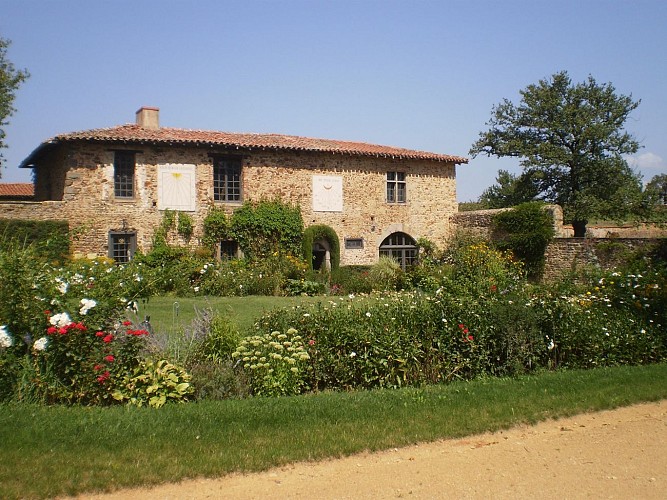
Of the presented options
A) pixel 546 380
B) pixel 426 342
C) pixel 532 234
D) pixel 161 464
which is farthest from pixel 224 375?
pixel 532 234

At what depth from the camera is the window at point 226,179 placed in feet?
68.7

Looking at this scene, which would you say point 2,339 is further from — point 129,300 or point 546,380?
point 546,380

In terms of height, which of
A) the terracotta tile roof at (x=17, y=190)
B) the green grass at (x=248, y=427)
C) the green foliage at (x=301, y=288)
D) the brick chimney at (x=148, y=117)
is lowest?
the green grass at (x=248, y=427)

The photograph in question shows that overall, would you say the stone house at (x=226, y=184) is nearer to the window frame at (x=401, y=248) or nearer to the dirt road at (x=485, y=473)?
the window frame at (x=401, y=248)

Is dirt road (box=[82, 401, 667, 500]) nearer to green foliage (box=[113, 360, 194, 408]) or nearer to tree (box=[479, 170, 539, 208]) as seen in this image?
green foliage (box=[113, 360, 194, 408])

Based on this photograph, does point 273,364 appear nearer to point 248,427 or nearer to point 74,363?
point 248,427

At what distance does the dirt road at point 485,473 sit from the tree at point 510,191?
2887 cm

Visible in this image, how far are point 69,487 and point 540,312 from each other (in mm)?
6085

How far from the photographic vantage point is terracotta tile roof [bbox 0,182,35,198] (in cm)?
2984

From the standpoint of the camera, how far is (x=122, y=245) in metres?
19.3

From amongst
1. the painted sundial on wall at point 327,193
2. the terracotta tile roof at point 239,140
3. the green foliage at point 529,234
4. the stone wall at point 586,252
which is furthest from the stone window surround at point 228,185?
the stone wall at point 586,252

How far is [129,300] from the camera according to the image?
6637 mm

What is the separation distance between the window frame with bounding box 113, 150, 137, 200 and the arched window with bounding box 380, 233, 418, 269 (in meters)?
9.63

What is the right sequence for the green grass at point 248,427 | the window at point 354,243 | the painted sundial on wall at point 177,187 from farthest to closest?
the window at point 354,243 → the painted sundial on wall at point 177,187 → the green grass at point 248,427
